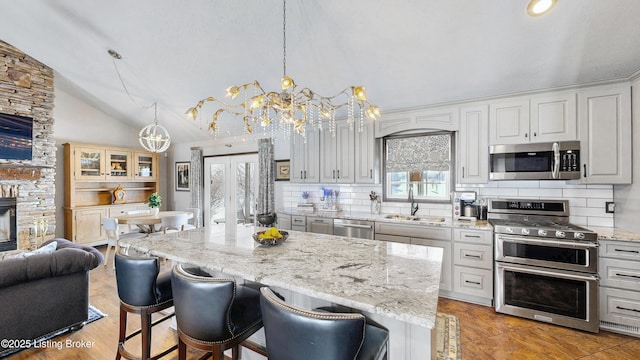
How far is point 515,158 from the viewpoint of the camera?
311cm

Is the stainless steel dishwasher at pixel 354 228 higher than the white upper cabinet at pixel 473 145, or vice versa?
the white upper cabinet at pixel 473 145

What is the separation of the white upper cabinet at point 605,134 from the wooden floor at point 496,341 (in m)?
1.53

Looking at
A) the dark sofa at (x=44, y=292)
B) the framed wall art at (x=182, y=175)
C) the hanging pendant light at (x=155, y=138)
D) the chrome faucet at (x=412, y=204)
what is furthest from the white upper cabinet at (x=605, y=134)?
the framed wall art at (x=182, y=175)

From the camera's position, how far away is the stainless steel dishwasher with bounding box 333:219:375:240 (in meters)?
3.66

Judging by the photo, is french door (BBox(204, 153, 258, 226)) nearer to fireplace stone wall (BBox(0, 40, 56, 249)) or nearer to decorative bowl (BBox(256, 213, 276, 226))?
decorative bowl (BBox(256, 213, 276, 226))

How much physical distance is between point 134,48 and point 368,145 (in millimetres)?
3561

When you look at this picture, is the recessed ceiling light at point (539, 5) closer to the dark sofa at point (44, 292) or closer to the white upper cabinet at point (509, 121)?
the white upper cabinet at point (509, 121)

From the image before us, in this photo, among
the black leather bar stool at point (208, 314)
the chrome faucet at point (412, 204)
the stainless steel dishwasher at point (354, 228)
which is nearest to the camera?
the black leather bar stool at point (208, 314)

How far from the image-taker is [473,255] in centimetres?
306

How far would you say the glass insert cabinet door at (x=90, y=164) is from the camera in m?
5.49

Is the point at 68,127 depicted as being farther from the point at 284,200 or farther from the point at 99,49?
the point at 284,200

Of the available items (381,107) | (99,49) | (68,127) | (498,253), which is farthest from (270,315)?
(68,127)

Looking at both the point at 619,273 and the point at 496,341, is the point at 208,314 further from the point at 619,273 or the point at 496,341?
the point at 619,273

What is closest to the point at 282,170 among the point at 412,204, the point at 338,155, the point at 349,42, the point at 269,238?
the point at 338,155
